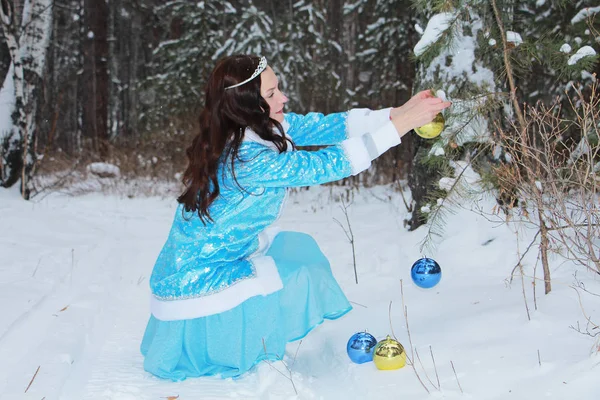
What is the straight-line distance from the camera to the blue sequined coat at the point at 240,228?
290cm

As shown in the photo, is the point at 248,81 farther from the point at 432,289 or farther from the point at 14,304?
the point at 14,304

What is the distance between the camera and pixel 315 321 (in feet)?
10.3

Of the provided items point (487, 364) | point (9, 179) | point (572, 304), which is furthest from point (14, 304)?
point (9, 179)

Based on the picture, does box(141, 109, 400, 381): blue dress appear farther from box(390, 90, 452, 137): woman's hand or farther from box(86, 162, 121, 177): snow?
box(86, 162, 121, 177): snow

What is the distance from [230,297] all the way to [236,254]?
0.75 feet

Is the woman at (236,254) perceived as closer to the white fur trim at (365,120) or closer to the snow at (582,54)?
the white fur trim at (365,120)

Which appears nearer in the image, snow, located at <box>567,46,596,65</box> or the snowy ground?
the snowy ground

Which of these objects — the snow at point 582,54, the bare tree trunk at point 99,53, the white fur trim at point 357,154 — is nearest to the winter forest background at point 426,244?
the snow at point 582,54

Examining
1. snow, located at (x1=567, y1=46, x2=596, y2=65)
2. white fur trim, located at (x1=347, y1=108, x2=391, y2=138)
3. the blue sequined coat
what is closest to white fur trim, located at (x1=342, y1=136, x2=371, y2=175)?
the blue sequined coat

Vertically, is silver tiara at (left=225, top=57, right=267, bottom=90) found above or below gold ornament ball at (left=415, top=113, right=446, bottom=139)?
above

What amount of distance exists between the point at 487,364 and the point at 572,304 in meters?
0.64

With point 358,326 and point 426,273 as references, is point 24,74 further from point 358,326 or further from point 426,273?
point 426,273

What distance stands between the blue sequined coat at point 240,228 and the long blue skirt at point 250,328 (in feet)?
0.23

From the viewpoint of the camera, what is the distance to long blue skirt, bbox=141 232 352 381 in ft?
9.99
